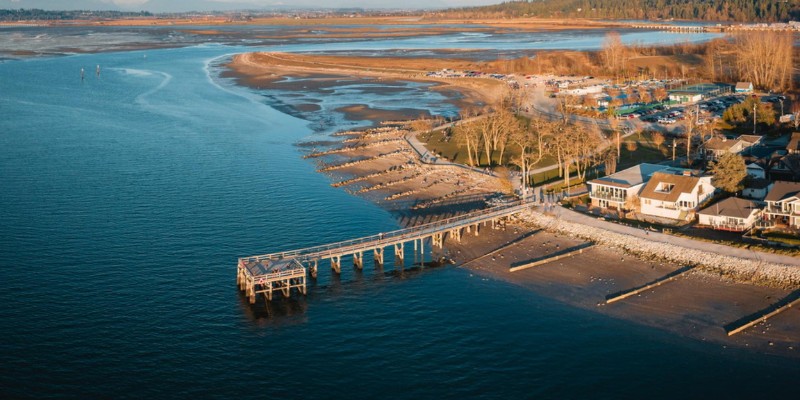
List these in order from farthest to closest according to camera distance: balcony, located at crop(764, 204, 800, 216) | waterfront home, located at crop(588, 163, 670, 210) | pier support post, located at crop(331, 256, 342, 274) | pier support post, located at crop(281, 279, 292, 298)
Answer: waterfront home, located at crop(588, 163, 670, 210), balcony, located at crop(764, 204, 800, 216), pier support post, located at crop(331, 256, 342, 274), pier support post, located at crop(281, 279, 292, 298)

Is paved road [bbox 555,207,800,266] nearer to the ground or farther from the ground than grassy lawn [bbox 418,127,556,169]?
nearer to the ground

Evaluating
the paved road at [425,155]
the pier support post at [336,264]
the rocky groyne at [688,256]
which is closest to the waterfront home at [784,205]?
the rocky groyne at [688,256]

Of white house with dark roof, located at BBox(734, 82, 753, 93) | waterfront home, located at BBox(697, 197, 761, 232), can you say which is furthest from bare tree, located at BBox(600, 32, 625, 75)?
waterfront home, located at BBox(697, 197, 761, 232)

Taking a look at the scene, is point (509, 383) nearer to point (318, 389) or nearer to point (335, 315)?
point (318, 389)

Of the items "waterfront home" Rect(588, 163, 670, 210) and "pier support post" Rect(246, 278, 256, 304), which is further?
"waterfront home" Rect(588, 163, 670, 210)

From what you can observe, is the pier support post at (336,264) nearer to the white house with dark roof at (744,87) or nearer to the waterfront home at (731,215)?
the waterfront home at (731,215)

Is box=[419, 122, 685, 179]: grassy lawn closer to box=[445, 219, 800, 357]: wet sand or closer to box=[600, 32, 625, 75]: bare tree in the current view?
box=[445, 219, 800, 357]: wet sand

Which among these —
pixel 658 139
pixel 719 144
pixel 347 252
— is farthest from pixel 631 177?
pixel 347 252
